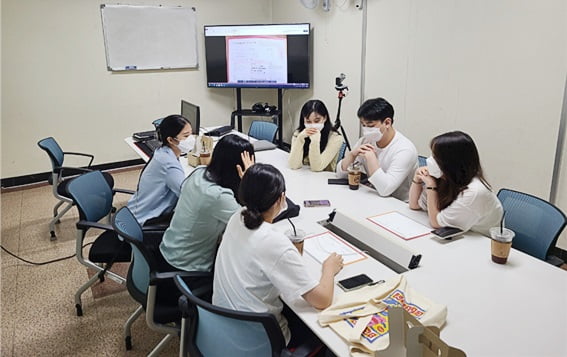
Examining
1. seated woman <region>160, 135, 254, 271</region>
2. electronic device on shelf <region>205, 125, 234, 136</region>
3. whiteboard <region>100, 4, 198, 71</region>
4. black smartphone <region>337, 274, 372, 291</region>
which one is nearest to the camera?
black smartphone <region>337, 274, 372, 291</region>

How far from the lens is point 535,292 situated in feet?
4.81

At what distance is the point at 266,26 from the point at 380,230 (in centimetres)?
397

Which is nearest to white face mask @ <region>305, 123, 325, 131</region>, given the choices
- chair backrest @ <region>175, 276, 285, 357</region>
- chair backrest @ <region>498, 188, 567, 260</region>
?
chair backrest @ <region>498, 188, 567, 260</region>

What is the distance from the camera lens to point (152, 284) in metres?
1.74

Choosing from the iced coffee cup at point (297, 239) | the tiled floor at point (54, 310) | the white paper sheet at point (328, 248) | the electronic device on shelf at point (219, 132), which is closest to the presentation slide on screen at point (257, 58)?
the electronic device on shelf at point (219, 132)

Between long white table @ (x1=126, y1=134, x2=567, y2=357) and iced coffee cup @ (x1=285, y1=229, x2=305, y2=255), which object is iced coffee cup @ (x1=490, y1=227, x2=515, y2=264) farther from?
iced coffee cup @ (x1=285, y1=229, x2=305, y2=255)

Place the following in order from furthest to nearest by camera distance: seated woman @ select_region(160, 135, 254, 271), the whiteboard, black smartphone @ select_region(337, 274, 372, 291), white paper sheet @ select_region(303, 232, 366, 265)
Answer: the whiteboard, seated woman @ select_region(160, 135, 254, 271), white paper sheet @ select_region(303, 232, 366, 265), black smartphone @ select_region(337, 274, 372, 291)

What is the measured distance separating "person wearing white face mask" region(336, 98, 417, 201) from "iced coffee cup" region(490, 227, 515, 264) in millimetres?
801

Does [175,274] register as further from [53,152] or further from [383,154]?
[53,152]

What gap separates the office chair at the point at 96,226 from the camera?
91.4 inches

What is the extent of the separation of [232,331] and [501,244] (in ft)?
3.58

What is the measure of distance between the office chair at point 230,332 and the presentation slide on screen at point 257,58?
14.0 ft

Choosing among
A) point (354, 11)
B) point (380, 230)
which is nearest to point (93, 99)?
point (354, 11)

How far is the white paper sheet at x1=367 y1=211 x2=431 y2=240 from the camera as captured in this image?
6.31 ft
